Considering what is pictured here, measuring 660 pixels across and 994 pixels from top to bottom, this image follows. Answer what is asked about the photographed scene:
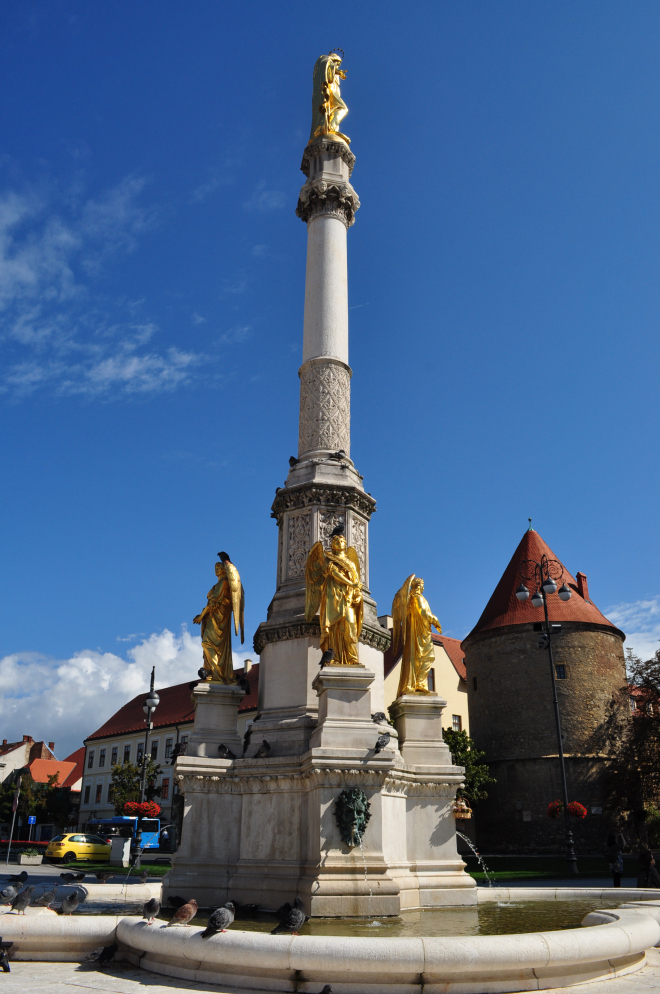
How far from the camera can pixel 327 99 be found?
2039 cm

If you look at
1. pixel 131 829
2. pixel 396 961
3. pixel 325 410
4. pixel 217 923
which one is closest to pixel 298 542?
pixel 325 410

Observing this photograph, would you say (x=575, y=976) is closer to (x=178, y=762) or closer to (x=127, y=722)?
(x=178, y=762)

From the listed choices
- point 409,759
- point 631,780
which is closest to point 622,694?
point 631,780

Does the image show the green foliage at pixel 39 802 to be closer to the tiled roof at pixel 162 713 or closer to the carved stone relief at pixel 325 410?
the tiled roof at pixel 162 713

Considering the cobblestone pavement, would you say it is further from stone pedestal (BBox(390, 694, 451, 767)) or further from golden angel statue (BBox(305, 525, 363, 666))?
stone pedestal (BBox(390, 694, 451, 767))

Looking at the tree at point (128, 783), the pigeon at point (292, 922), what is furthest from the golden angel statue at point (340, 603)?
the tree at point (128, 783)

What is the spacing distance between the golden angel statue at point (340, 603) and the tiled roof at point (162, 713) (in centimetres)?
3743

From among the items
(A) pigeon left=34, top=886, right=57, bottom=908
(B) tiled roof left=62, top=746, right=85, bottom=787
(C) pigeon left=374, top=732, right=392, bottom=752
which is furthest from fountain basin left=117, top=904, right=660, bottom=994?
(B) tiled roof left=62, top=746, right=85, bottom=787

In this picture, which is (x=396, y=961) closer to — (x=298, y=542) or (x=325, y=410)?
(x=298, y=542)

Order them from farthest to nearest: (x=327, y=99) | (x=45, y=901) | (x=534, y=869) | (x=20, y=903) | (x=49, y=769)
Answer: (x=49, y=769) < (x=534, y=869) < (x=327, y=99) < (x=45, y=901) < (x=20, y=903)

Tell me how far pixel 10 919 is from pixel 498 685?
38.3 metres

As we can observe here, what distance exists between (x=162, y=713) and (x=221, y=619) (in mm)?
49027

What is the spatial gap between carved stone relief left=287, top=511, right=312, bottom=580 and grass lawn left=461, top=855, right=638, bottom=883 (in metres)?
10.6

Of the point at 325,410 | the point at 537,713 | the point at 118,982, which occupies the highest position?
the point at 325,410
